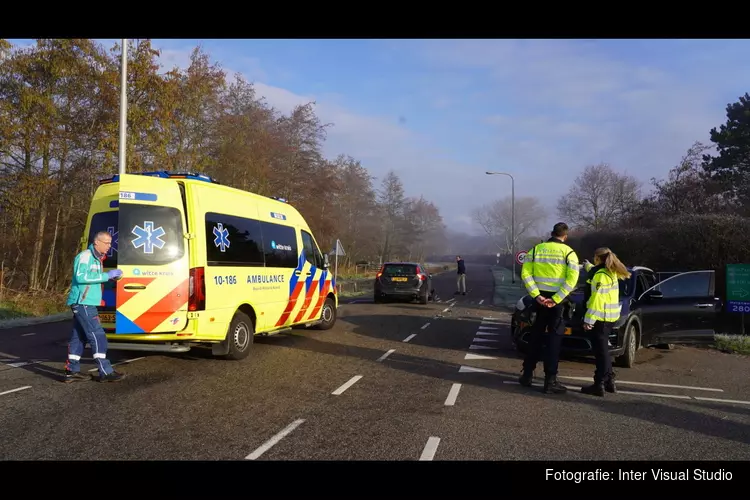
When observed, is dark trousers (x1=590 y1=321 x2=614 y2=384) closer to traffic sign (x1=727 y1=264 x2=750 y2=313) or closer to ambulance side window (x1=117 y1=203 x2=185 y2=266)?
ambulance side window (x1=117 y1=203 x2=185 y2=266)

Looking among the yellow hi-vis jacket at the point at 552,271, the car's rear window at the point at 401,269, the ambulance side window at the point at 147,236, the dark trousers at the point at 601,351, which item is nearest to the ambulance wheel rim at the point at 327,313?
the ambulance side window at the point at 147,236

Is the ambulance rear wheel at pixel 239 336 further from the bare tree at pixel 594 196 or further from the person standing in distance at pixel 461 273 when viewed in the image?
the bare tree at pixel 594 196

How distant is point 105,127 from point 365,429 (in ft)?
61.1

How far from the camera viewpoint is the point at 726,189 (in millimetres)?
20750

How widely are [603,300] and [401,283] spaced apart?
12656mm

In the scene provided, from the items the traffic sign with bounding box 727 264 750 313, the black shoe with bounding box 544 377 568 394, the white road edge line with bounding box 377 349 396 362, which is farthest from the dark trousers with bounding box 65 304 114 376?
the traffic sign with bounding box 727 264 750 313

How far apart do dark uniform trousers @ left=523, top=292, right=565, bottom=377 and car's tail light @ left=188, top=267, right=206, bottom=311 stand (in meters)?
4.43

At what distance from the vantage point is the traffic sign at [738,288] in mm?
10922

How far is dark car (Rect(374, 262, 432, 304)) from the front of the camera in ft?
62.4

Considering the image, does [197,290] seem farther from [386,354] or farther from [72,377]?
[386,354]

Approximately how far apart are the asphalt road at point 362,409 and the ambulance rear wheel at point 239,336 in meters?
0.18

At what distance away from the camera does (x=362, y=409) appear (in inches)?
222

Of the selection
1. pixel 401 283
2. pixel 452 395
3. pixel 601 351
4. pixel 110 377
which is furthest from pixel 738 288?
pixel 110 377
